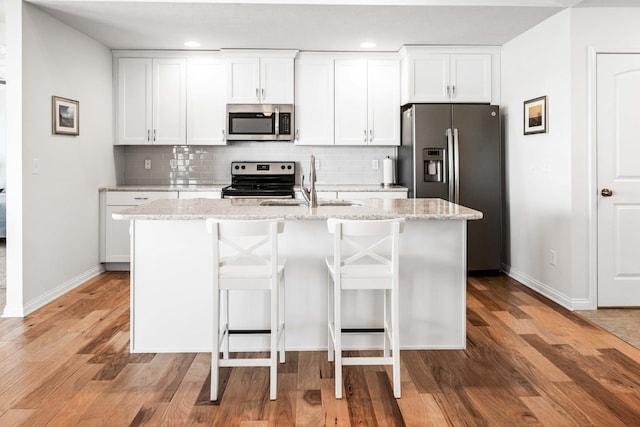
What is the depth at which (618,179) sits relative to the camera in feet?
12.6

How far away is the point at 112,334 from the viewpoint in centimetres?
325

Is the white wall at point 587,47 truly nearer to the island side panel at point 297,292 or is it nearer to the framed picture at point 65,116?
the island side panel at point 297,292

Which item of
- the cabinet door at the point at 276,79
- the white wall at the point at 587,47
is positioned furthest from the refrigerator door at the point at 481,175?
the cabinet door at the point at 276,79

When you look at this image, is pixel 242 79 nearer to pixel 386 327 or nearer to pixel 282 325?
pixel 282 325

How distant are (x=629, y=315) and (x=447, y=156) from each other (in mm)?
2025

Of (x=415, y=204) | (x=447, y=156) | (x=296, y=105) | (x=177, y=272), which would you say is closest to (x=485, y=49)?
(x=447, y=156)

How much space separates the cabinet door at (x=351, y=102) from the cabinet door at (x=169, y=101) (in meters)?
1.61

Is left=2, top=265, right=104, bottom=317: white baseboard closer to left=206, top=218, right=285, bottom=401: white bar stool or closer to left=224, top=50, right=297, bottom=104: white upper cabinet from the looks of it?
left=206, top=218, right=285, bottom=401: white bar stool

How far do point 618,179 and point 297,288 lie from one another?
2.64 m

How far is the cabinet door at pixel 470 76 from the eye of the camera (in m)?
5.08

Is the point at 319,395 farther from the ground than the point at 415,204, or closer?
closer

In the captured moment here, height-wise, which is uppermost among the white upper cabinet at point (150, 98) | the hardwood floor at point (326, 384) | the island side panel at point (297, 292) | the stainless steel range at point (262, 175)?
the white upper cabinet at point (150, 98)

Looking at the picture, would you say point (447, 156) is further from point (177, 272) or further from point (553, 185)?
point (177, 272)

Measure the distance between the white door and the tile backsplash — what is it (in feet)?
7.55
